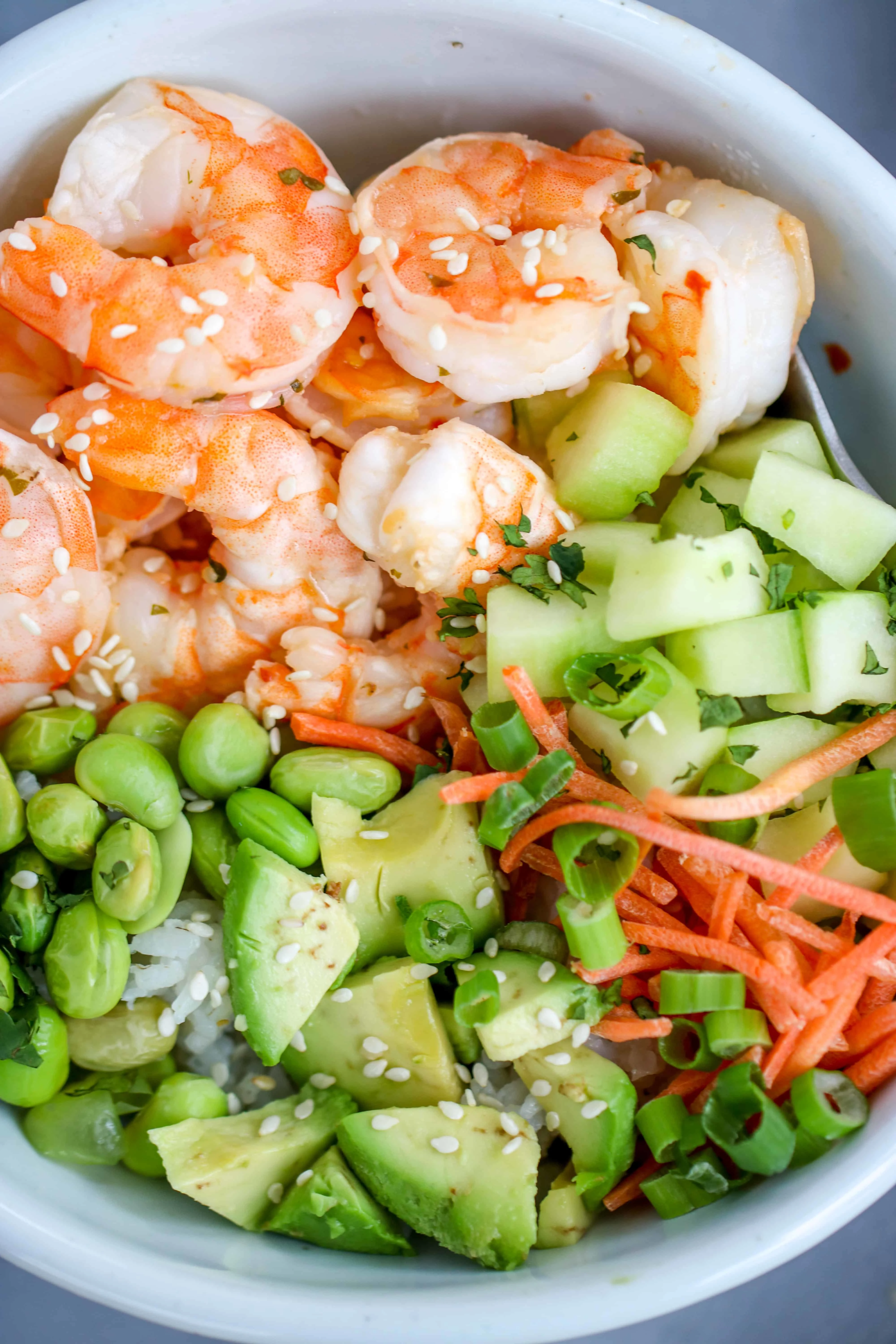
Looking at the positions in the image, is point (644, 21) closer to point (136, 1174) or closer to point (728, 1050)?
point (728, 1050)

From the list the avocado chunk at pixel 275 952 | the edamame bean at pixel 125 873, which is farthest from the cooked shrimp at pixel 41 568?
the avocado chunk at pixel 275 952

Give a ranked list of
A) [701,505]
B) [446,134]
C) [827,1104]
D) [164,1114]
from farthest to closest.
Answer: [446,134] < [701,505] < [164,1114] < [827,1104]

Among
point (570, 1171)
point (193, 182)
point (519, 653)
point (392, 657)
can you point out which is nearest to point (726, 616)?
point (519, 653)

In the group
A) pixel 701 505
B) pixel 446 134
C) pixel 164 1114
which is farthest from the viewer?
pixel 446 134

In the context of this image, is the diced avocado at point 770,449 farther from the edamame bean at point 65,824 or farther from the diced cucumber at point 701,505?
the edamame bean at point 65,824

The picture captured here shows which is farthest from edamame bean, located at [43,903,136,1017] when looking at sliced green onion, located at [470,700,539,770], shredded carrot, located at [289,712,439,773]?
sliced green onion, located at [470,700,539,770]

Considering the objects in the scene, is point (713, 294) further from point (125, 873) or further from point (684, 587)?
point (125, 873)

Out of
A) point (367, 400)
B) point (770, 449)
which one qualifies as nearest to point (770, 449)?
point (770, 449)
